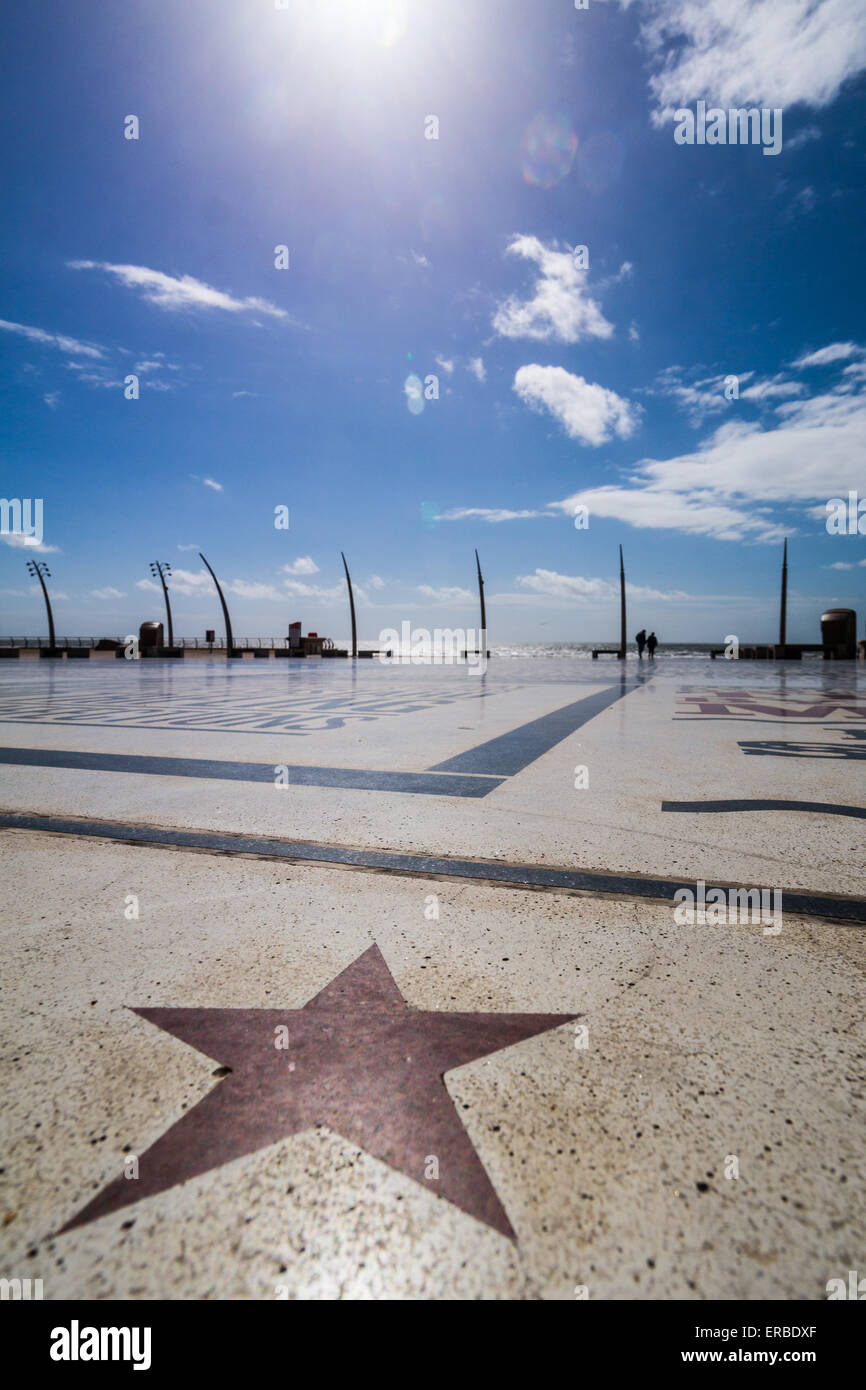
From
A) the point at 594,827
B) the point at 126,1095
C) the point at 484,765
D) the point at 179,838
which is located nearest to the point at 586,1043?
the point at 126,1095

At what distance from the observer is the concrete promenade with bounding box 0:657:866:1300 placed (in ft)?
3.79

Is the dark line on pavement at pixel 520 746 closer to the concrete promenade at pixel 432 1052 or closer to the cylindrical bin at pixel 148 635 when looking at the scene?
the concrete promenade at pixel 432 1052

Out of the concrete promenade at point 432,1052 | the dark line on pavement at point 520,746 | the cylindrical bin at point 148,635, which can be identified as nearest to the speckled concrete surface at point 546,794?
the concrete promenade at point 432,1052

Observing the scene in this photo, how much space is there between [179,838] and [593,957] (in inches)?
93.6

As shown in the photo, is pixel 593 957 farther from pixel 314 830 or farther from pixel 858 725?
pixel 858 725

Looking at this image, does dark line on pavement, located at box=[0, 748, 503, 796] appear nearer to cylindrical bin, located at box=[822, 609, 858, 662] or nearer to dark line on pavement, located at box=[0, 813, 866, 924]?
dark line on pavement, located at box=[0, 813, 866, 924]

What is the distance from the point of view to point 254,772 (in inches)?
210

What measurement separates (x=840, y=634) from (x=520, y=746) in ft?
132

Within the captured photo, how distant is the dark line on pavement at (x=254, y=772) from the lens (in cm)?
474

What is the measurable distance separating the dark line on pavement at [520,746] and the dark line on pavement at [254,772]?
15.6 inches

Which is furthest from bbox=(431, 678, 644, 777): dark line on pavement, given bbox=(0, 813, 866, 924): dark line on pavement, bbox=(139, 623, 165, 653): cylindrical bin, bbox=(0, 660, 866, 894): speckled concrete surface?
bbox=(139, 623, 165, 653): cylindrical bin

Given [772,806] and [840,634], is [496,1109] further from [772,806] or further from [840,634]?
[840,634]

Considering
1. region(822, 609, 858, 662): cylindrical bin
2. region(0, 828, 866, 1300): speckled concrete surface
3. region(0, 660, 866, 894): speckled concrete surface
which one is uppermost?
region(822, 609, 858, 662): cylindrical bin

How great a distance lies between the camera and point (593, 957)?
2182mm
